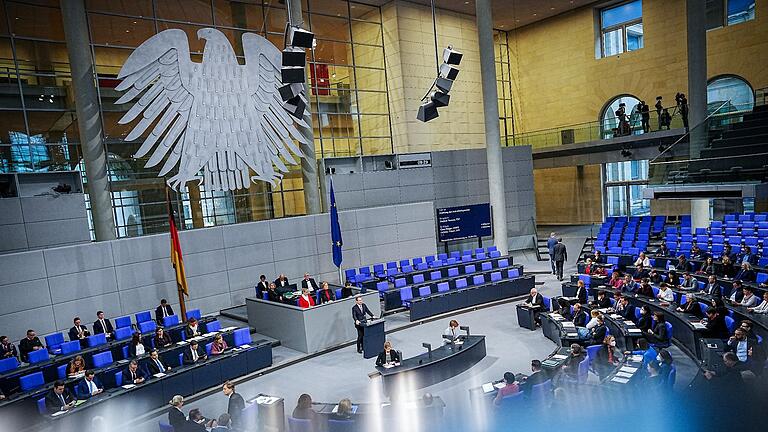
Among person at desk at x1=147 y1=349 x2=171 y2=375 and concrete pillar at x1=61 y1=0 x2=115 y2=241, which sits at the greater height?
concrete pillar at x1=61 y1=0 x2=115 y2=241

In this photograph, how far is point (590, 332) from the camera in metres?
9.86

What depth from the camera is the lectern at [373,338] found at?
36.4 feet

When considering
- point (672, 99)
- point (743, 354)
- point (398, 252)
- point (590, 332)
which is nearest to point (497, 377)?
point (590, 332)

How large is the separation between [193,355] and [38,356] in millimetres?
3178

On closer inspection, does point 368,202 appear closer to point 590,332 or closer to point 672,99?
point 590,332

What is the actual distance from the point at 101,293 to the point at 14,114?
601 centimetres

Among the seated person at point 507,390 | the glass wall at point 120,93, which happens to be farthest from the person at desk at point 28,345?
the seated person at point 507,390

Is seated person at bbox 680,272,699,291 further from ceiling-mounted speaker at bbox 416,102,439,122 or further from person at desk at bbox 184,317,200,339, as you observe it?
person at desk at bbox 184,317,200,339

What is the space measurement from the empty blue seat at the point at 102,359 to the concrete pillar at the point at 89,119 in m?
4.88

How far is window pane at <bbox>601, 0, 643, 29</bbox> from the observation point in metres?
24.4

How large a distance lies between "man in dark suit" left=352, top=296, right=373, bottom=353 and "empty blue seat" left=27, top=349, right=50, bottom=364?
245 inches

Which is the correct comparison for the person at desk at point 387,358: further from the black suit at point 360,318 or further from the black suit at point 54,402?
the black suit at point 54,402

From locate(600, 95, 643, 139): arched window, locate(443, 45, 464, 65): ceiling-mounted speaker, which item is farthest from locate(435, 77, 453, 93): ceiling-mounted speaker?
locate(600, 95, 643, 139): arched window

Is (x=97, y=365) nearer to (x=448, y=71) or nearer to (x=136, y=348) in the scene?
(x=136, y=348)
